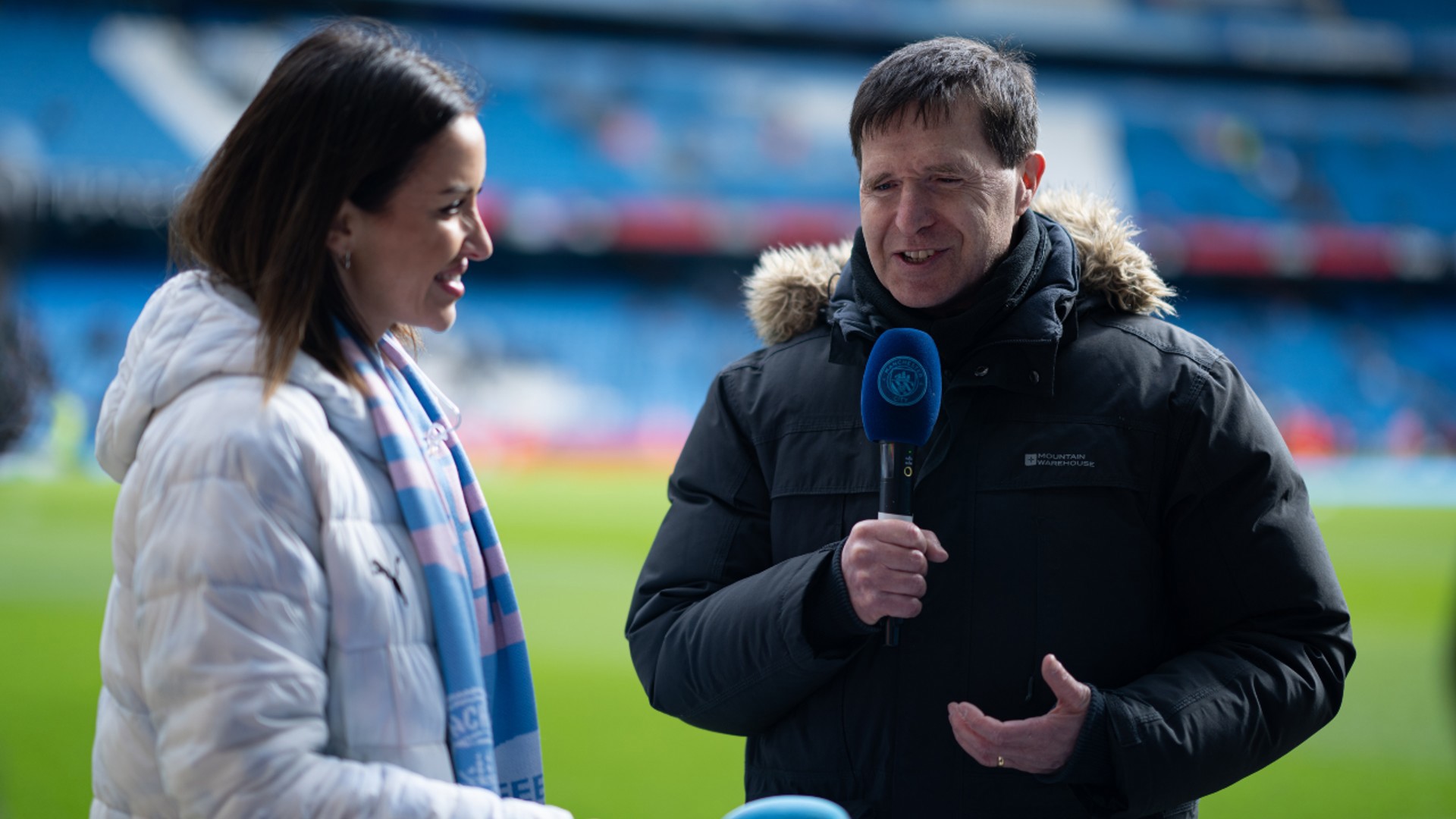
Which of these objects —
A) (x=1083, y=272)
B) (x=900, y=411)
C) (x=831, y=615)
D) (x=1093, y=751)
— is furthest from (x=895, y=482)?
(x=1083, y=272)

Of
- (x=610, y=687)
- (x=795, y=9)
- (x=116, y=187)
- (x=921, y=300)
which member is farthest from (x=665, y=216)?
(x=921, y=300)

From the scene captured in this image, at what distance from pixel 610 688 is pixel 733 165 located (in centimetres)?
1879

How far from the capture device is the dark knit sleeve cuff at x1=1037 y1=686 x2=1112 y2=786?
5.69 ft

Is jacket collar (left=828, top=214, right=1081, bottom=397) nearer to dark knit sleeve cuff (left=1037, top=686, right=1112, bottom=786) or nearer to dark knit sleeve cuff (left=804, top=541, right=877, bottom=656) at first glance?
dark knit sleeve cuff (left=804, top=541, right=877, bottom=656)

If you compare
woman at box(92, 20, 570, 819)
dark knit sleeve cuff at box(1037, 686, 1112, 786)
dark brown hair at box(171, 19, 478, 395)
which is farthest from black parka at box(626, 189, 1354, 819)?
dark brown hair at box(171, 19, 478, 395)

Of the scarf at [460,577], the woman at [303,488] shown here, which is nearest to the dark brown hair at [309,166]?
the woman at [303,488]

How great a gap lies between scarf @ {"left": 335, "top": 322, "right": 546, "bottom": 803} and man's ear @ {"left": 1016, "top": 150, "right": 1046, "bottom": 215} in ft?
3.26

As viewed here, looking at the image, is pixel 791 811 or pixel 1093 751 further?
pixel 1093 751

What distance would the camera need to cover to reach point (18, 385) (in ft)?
11.0

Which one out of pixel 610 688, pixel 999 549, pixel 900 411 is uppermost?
pixel 900 411

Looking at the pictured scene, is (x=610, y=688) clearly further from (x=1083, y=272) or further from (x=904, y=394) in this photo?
(x=904, y=394)

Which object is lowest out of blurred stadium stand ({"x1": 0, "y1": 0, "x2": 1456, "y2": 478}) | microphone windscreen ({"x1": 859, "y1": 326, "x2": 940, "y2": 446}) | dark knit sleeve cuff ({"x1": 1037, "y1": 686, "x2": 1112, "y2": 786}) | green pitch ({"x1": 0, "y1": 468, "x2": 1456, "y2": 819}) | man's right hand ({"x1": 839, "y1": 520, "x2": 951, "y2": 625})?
green pitch ({"x1": 0, "y1": 468, "x2": 1456, "y2": 819})

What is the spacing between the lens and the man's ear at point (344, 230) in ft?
4.97

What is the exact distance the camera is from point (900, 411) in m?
1.75
